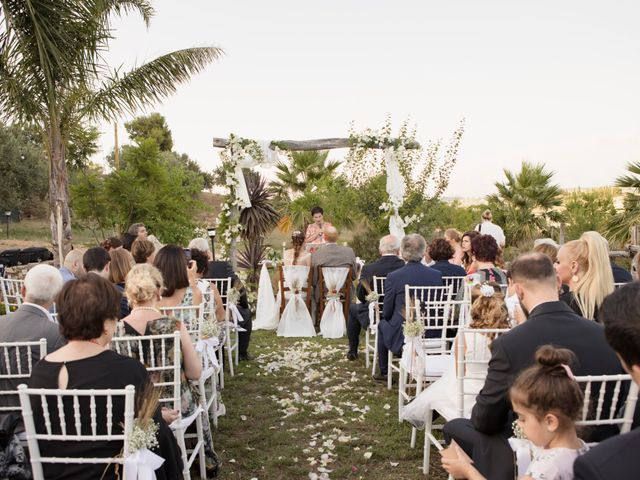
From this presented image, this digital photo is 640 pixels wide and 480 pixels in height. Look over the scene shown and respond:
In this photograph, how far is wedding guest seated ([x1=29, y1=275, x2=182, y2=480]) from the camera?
2498 mm

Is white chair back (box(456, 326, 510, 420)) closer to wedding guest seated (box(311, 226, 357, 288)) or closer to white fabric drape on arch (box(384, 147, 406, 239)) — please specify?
wedding guest seated (box(311, 226, 357, 288))

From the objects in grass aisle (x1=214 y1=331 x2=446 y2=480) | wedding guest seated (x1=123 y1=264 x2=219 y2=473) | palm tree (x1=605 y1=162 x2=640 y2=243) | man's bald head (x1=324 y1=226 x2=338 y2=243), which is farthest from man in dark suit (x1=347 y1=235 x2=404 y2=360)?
palm tree (x1=605 y1=162 x2=640 y2=243)

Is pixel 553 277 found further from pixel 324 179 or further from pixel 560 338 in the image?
pixel 324 179

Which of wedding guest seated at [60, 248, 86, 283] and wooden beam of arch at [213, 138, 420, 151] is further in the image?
wooden beam of arch at [213, 138, 420, 151]

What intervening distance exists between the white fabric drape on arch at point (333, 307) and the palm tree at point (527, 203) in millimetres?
8802

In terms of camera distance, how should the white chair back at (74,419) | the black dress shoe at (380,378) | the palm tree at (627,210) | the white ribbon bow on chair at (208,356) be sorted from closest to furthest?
the white chair back at (74,419) < the white ribbon bow on chair at (208,356) < the black dress shoe at (380,378) < the palm tree at (627,210)

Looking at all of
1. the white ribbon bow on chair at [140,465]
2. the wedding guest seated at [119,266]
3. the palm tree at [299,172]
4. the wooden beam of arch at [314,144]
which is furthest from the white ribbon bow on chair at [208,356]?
the palm tree at [299,172]

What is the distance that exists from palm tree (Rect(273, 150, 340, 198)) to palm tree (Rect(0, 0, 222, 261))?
665cm

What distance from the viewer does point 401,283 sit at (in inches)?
231

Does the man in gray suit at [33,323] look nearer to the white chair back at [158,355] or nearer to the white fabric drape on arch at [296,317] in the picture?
the white chair back at [158,355]

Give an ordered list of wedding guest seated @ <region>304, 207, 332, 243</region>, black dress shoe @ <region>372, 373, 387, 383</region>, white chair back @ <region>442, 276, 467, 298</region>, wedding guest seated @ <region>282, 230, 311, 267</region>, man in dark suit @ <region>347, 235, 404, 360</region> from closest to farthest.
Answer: white chair back @ <region>442, 276, 467, 298</region>
black dress shoe @ <region>372, 373, 387, 383</region>
man in dark suit @ <region>347, 235, 404, 360</region>
wedding guest seated @ <region>282, 230, 311, 267</region>
wedding guest seated @ <region>304, 207, 332, 243</region>

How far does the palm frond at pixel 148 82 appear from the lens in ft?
36.4

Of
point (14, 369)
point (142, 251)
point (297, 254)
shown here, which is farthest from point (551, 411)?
point (297, 254)

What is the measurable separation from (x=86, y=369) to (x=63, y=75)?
862 cm
